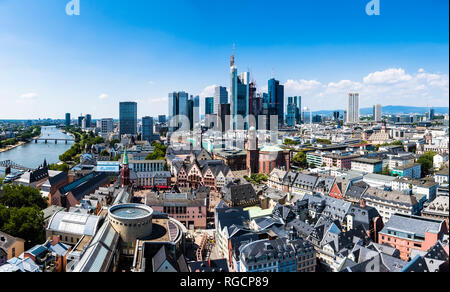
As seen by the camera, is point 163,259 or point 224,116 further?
point 224,116

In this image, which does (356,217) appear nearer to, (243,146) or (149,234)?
(149,234)

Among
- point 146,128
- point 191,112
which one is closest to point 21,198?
point 146,128

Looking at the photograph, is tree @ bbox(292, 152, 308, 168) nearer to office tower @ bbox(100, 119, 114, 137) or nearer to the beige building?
the beige building

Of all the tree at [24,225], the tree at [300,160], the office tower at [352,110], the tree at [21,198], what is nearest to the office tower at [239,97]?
the office tower at [352,110]

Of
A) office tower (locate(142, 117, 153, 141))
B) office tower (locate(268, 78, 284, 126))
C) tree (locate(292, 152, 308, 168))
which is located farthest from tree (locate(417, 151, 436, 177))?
office tower (locate(268, 78, 284, 126))

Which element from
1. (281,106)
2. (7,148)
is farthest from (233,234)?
(281,106)

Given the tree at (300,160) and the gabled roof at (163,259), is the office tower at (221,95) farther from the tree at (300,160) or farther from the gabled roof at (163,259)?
the gabled roof at (163,259)

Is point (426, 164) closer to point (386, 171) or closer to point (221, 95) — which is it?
point (386, 171)
